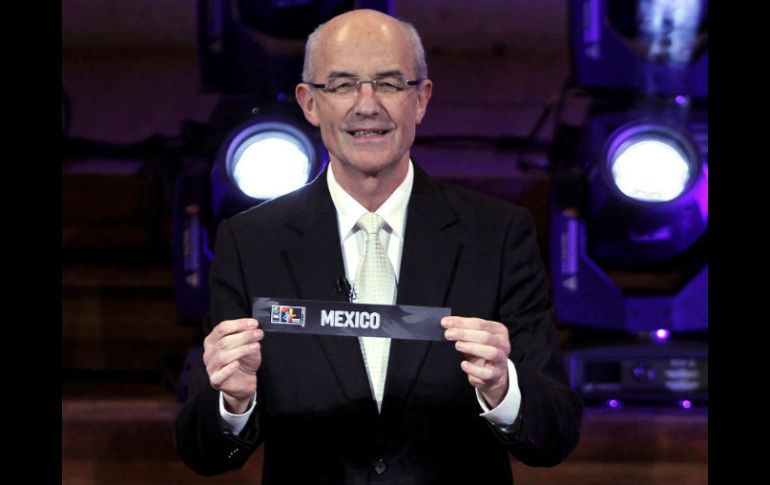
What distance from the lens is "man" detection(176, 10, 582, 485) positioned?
4.14 ft

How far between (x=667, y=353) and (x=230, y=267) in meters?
1.04

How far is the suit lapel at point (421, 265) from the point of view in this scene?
1.26m

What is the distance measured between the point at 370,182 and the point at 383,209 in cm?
4

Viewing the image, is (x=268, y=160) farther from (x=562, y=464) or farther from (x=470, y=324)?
(x=470, y=324)

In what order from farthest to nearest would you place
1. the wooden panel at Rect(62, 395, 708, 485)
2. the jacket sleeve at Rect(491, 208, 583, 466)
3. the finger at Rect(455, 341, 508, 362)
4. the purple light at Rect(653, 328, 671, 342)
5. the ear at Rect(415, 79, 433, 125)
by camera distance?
the purple light at Rect(653, 328, 671, 342)
the wooden panel at Rect(62, 395, 708, 485)
the ear at Rect(415, 79, 433, 125)
the jacket sleeve at Rect(491, 208, 583, 466)
the finger at Rect(455, 341, 508, 362)

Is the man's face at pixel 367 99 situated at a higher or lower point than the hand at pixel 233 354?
higher

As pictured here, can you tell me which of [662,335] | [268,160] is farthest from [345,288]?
[662,335]

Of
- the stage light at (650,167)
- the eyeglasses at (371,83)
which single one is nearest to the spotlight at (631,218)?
the stage light at (650,167)

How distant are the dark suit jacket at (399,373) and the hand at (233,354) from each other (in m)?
0.08

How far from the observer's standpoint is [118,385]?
226cm

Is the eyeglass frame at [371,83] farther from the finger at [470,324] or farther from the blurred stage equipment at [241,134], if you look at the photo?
the blurred stage equipment at [241,134]

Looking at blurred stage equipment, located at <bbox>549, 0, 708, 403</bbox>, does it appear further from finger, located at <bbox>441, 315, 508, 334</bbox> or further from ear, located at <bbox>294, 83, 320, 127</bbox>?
finger, located at <bbox>441, 315, 508, 334</bbox>

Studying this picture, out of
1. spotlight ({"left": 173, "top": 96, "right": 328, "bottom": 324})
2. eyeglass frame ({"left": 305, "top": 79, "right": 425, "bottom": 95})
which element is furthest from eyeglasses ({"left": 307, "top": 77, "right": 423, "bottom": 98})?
spotlight ({"left": 173, "top": 96, "right": 328, "bottom": 324})

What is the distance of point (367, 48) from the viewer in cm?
127
